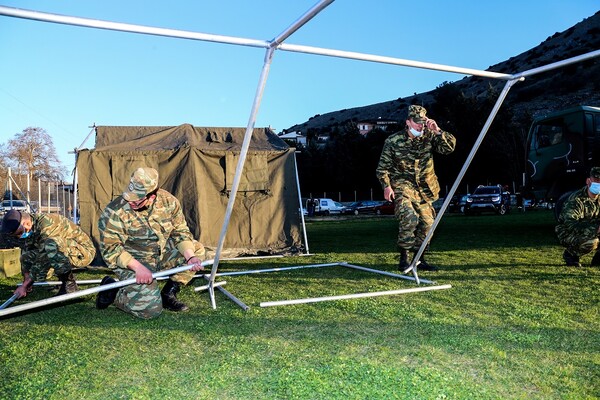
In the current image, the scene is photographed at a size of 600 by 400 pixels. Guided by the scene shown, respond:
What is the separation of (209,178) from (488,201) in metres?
17.9

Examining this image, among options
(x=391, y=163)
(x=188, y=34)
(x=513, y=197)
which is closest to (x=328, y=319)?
(x=188, y=34)

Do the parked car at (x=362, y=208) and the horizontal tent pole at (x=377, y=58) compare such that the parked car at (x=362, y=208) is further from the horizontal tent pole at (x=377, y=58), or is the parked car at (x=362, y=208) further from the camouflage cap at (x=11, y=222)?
the horizontal tent pole at (x=377, y=58)

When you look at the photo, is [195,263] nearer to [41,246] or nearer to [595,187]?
[41,246]

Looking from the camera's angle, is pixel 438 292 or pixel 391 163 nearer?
pixel 438 292

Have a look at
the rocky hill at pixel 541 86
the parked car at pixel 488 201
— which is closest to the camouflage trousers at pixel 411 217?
the parked car at pixel 488 201

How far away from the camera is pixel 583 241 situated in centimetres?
596

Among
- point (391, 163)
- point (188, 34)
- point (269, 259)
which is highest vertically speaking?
point (188, 34)

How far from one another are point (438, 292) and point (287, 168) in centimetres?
478

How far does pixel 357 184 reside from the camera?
1710 inches

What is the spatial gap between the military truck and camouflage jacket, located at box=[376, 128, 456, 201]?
17.7 ft

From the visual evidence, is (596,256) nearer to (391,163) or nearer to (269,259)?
(391,163)

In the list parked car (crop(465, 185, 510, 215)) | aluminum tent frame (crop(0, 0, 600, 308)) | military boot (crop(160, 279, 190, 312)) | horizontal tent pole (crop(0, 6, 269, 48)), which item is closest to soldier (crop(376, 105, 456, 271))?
aluminum tent frame (crop(0, 0, 600, 308))

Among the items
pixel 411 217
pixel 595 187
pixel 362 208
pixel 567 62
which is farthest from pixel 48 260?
pixel 362 208

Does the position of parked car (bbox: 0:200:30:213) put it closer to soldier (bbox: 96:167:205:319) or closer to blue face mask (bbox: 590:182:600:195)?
soldier (bbox: 96:167:205:319)
